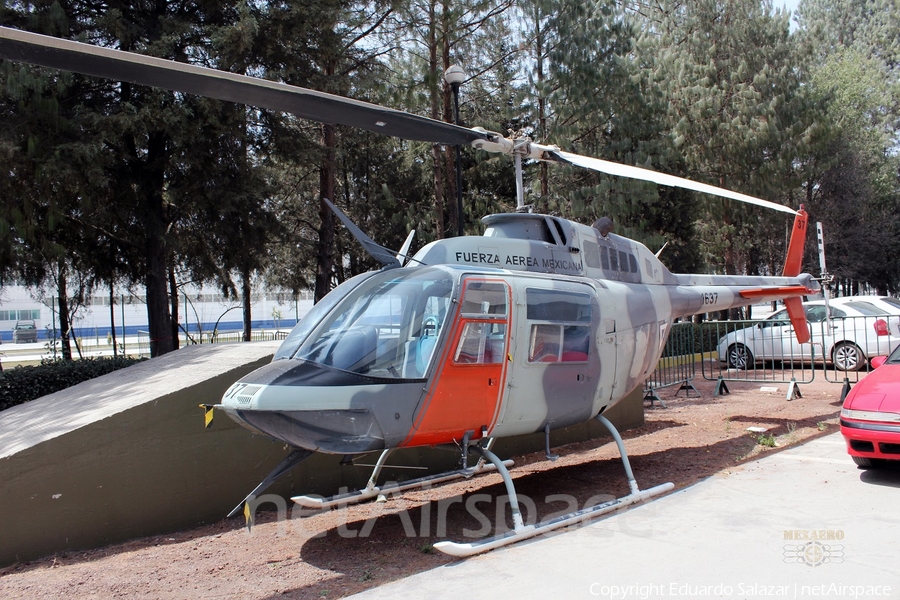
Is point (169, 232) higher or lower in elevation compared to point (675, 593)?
higher

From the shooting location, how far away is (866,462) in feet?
21.9

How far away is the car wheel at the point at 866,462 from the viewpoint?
263 inches

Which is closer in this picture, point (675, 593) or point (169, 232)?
point (675, 593)

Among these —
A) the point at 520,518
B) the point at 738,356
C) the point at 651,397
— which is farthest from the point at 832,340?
the point at 520,518

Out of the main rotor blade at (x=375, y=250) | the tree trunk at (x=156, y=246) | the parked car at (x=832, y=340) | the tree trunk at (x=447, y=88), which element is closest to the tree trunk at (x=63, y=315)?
the tree trunk at (x=156, y=246)

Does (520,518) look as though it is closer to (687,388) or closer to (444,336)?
(444,336)

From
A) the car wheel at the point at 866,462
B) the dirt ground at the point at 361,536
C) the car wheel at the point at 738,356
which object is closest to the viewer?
the dirt ground at the point at 361,536

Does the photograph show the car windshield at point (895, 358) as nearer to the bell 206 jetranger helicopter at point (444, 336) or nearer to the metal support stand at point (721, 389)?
the bell 206 jetranger helicopter at point (444, 336)

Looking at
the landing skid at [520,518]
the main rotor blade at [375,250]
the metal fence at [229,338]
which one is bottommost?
the landing skid at [520,518]

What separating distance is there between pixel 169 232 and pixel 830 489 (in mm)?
11184

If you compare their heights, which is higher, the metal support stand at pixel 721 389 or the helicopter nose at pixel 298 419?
the helicopter nose at pixel 298 419

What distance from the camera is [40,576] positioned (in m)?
4.88

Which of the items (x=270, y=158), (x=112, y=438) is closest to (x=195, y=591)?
(x=112, y=438)

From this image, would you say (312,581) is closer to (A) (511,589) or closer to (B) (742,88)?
(A) (511,589)
